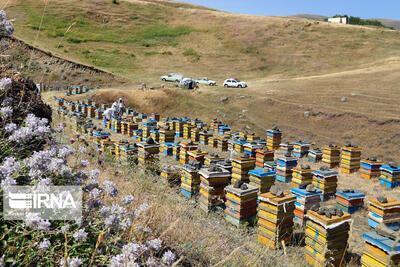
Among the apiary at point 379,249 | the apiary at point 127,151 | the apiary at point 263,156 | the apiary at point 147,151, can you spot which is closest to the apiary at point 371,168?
the apiary at point 263,156

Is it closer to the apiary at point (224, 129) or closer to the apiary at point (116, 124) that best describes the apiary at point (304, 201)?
the apiary at point (224, 129)

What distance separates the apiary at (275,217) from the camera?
257 inches

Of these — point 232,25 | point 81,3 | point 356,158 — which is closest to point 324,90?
point 356,158

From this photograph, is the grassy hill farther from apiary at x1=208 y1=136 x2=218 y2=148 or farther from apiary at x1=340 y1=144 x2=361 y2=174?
apiary at x1=340 y1=144 x2=361 y2=174

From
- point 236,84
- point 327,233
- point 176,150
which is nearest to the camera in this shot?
point 327,233

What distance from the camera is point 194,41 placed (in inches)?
2160

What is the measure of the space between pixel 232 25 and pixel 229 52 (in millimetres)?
12316

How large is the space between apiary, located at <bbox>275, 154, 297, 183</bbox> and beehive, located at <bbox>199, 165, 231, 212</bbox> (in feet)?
12.4

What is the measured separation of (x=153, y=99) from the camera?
2692 cm

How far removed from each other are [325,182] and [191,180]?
4.86 m

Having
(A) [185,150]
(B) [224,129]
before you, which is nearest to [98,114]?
(B) [224,129]

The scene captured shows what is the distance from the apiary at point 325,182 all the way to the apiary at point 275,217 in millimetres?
3682

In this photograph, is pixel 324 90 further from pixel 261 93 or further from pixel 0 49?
pixel 0 49

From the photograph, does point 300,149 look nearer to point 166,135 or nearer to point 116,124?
point 166,135
